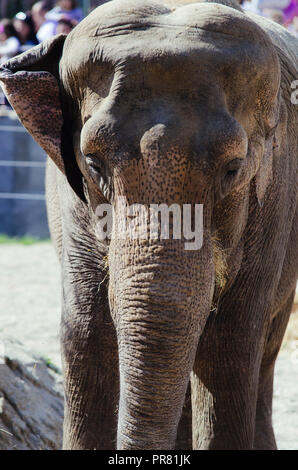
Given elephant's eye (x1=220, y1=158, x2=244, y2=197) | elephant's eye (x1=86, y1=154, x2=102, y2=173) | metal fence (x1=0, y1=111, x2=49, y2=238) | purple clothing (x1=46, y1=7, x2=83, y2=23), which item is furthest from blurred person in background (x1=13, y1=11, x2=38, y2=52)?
elephant's eye (x1=220, y1=158, x2=244, y2=197)

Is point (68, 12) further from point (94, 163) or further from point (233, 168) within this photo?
point (233, 168)

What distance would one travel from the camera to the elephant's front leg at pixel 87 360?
Answer: 3.04m

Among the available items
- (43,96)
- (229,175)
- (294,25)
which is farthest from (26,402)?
(294,25)

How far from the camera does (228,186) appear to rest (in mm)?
2539

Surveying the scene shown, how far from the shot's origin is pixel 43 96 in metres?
2.90

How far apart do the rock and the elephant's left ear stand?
1.26m

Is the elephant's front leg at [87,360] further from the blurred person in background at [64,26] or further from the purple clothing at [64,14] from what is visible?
the purple clothing at [64,14]

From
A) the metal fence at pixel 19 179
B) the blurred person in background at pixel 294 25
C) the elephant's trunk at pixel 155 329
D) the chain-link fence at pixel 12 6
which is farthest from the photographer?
the chain-link fence at pixel 12 6

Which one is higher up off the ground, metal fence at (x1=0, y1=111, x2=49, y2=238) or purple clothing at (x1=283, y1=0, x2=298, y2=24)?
purple clothing at (x1=283, y1=0, x2=298, y2=24)

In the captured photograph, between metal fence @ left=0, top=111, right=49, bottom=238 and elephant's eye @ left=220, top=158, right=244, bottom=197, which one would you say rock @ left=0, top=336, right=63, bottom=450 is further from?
metal fence @ left=0, top=111, right=49, bottom=238

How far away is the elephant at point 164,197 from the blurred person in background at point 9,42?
719 cm

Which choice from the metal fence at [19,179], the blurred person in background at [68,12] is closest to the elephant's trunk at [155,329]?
the blurred person in background at [68,12]

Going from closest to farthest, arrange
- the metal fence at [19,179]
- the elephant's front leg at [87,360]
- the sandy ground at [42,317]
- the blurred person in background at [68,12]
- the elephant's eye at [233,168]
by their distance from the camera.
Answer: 1. the elephant's eye at [233,168]
2. the elephant's front leg at [87,360]
3. the sandy ground at [42,317]
4. the blurred person in background at [68,12]
5. the metal fence at [19,179]

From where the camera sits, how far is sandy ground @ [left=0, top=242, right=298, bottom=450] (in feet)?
16.9
